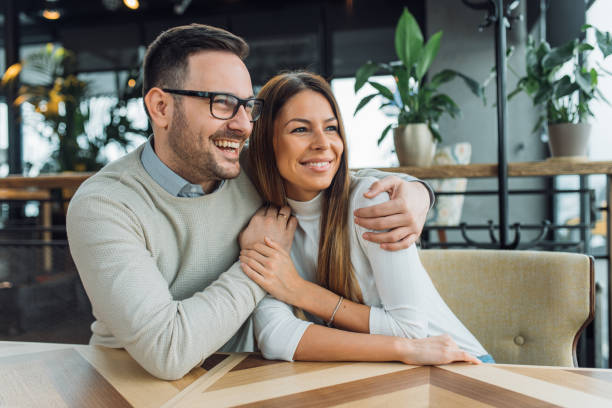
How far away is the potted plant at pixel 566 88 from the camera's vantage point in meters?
1.85

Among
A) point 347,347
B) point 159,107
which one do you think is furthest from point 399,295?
point 159,107

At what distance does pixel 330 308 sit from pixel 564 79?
1.51 m

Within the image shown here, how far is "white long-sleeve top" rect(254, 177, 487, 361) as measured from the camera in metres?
0.97

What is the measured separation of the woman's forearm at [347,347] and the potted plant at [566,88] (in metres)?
1.51

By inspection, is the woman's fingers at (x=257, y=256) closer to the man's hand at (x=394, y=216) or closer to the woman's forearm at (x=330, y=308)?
the woman's forearm at (x=330, y=308)

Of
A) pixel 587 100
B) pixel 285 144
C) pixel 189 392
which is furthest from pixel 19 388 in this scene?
pixel 587 100

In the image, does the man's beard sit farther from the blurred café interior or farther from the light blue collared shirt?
the blurred café interior

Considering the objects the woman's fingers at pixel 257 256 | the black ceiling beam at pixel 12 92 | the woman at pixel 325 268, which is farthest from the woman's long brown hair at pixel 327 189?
the black ceiling beam at pixel 12 92

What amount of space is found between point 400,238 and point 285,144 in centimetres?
40

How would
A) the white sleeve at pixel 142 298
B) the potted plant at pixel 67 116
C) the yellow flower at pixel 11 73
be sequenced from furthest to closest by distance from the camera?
1. the yellow flower at pixel 11 73
2. the potted plant at pixel 67 116
3. the white sleeve at pixel 142 298

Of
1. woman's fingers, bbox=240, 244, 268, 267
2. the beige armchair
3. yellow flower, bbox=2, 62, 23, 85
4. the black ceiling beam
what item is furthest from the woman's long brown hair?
the black ceiling beam

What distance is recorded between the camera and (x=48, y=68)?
5258 mm

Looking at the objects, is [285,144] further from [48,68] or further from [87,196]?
[48,68]

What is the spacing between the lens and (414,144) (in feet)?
6.69
